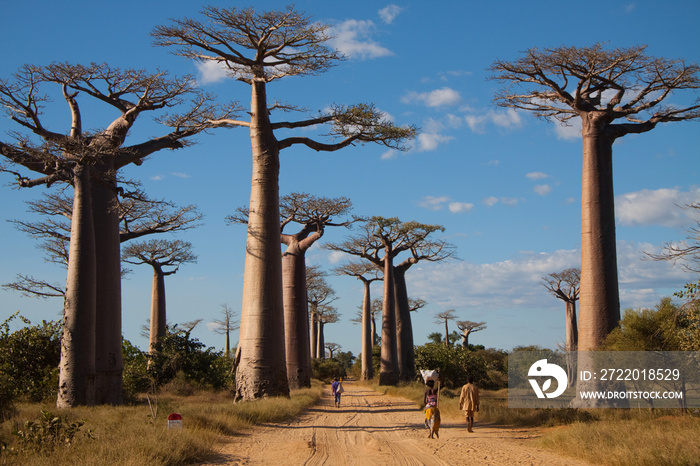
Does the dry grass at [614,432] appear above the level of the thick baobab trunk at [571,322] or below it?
below

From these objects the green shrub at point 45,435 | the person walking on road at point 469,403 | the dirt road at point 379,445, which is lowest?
the dirt road at point 379,445

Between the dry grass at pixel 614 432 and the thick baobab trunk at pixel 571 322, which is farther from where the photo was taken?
the thick baobab trunk at pixel 571 322

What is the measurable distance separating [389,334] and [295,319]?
5662 mm

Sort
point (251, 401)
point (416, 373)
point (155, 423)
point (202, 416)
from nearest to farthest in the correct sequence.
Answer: point (155, 423), point (202, 416), point (251, 401), point (416, 373)

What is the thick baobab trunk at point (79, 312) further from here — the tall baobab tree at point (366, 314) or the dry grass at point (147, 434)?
the tall baobab tree at point (366, 314)

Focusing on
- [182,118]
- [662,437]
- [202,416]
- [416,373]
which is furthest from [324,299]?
[662,437]

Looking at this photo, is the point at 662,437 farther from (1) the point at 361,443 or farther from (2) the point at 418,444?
(1) the point at 361,443

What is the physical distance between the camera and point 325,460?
6637 mm

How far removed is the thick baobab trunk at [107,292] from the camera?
39.8 ft

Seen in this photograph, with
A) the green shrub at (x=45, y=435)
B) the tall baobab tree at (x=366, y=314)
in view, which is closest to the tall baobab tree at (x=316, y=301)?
the tall baobab tree at (x=366, y=314)

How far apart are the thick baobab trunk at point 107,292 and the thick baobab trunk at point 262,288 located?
8.31ft

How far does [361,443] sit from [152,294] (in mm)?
17450

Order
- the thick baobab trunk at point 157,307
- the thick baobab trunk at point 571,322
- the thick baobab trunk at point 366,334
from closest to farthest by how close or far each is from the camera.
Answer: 1. the thick baobab trunk at point 157,307
2. the thick baobab trunk at point 571,322
3. the thick baobab trunk at point 366,334

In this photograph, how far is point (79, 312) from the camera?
11.0 meters
